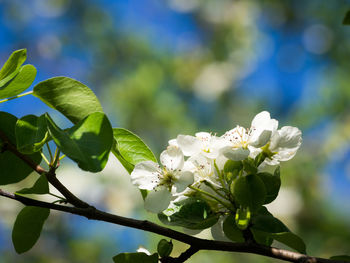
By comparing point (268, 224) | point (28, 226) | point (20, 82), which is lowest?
point (28, 226)

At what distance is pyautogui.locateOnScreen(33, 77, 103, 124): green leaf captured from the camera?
60 centimetres

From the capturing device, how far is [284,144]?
0.63m

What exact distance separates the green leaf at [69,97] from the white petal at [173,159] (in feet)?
0.40

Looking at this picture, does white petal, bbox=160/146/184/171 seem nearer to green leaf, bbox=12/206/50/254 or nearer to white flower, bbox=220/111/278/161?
white flower, bbox=220/111/278/161

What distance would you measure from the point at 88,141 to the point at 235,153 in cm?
20

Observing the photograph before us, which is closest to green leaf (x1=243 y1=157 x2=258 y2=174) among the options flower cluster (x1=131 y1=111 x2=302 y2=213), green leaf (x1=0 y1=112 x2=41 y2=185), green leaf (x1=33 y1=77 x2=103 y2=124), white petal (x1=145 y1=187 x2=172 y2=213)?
flower cluster (x1=131 y1=111 x2=302 y2=213)

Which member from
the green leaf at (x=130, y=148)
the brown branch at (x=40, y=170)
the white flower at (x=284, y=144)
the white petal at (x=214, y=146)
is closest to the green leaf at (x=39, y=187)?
the brown branch at (x=40, y=170)

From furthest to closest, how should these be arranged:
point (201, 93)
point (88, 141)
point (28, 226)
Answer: point (201, 93), point (28, 226), point (88, 141)

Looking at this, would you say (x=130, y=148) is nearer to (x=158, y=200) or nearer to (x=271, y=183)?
(x=158, y=200)

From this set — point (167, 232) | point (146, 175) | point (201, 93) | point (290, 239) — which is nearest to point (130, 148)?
point (146, 175)

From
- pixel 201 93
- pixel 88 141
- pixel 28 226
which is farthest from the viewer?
pixel 201 93

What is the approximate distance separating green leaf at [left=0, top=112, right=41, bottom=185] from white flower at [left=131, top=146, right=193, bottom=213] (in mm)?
184

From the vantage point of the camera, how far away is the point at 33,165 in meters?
0.61

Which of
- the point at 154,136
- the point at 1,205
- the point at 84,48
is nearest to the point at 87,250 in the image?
the point at 1,205
